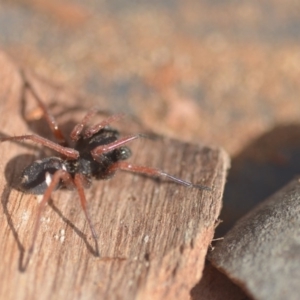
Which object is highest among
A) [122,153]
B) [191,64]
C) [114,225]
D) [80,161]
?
[191,64]

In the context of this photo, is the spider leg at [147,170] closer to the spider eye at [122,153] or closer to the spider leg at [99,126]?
the spider eye at [122,153]

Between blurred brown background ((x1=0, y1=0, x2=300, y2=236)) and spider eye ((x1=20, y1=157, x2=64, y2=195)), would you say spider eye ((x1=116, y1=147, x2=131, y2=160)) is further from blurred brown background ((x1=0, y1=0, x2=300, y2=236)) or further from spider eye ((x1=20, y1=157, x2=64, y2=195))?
blurred brown background ((x1=0, y1=0, x2=300, y2=236))

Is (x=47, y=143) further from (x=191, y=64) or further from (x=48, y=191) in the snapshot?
(x=191, y=64)

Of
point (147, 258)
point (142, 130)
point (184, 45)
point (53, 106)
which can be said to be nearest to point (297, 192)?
point (147, 258)

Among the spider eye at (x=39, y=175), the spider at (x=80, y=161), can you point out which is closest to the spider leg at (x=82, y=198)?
the spider at (x=80, y=161)

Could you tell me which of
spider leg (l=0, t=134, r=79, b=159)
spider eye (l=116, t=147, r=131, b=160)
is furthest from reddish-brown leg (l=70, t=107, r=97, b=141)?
spider eye (l=116, t=147, r=131, b=160)

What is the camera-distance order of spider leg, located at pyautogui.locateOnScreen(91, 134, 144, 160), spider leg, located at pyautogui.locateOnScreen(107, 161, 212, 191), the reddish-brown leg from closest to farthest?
spider leg, located at pyautogui.locateOnScreen(107, 161, 212, 191) → spider leg, located at pyautogui.locateOnScreen(91, 134, 144, 160) → the reddish-brown leg

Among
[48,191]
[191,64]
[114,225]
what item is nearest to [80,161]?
[48,191]
